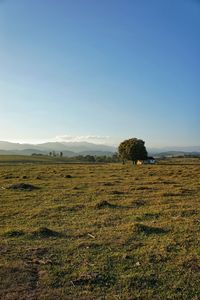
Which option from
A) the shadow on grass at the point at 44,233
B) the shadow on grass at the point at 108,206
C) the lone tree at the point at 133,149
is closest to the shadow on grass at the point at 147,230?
the shadow on grass at the point at 44,233

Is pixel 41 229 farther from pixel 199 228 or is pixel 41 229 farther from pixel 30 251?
pixel 199 228

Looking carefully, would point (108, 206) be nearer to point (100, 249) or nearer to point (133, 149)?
point (100, 249)

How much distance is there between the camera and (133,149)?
9419 cm

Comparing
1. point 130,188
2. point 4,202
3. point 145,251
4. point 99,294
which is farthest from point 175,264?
point 130,188

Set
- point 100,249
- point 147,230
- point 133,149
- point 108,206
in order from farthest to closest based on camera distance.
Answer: point 133,149, point 108,206, point 147,230, point 100,249

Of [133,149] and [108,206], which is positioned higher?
[133,149]

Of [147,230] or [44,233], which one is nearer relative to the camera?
[44,233]

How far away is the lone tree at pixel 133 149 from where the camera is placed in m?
94.4

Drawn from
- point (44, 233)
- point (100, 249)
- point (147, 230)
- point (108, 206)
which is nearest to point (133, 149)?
point (108, 206)

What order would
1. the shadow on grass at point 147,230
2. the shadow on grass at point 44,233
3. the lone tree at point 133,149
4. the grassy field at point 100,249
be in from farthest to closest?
1. the lone tree at point 133,149
2. the shadow on grass at point 147,230
3. the shadow on grass at point 44,233
4. the grassy field at point 100,249

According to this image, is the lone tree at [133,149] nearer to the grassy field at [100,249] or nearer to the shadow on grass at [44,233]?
the grassy field at [100,249]

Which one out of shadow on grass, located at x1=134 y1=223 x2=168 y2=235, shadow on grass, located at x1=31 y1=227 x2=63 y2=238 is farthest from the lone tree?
shadow on grass, located at x1=31 y1=227 x2=63 y2=238

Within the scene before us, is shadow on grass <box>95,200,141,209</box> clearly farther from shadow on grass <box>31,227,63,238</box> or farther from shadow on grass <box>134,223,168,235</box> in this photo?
shadow on grass <box>31,227,63,238</box>

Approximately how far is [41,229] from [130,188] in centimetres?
1620
